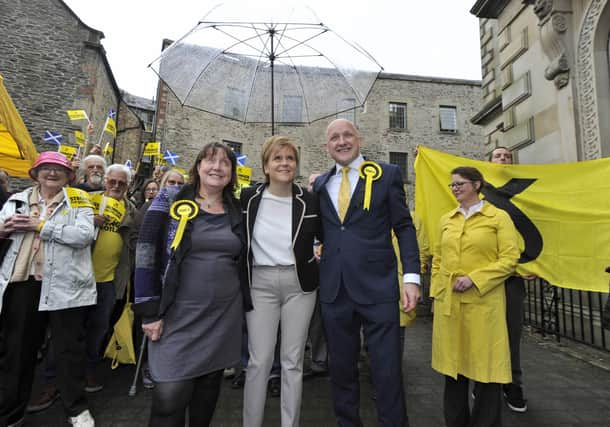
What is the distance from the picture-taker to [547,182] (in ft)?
14.7

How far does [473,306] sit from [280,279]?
4.97 feet

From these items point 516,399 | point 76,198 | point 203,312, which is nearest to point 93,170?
point 76,198

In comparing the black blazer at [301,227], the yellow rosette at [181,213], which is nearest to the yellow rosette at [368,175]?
the black blazer at [301,227]

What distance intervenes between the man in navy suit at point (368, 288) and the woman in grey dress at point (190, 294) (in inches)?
24.9

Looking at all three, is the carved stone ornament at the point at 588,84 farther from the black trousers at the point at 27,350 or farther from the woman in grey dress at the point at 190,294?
the black trousers at the point at 27,350

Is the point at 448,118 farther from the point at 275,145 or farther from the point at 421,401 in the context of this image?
the point at 275,145

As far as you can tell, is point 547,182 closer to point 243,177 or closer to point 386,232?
point 386,232

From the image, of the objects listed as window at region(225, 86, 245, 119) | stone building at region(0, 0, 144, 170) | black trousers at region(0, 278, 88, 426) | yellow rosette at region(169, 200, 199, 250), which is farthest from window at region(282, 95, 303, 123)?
stone building at region(0, 0, 144, 170)

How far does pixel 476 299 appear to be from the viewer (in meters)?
2.55

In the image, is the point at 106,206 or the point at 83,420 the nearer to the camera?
the point at 83,420

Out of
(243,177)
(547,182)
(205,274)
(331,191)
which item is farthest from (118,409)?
(547,182)

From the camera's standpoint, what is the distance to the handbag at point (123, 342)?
3.42 m

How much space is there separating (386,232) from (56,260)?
254cm

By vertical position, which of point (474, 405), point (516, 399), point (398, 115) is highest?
point (398, 115)
